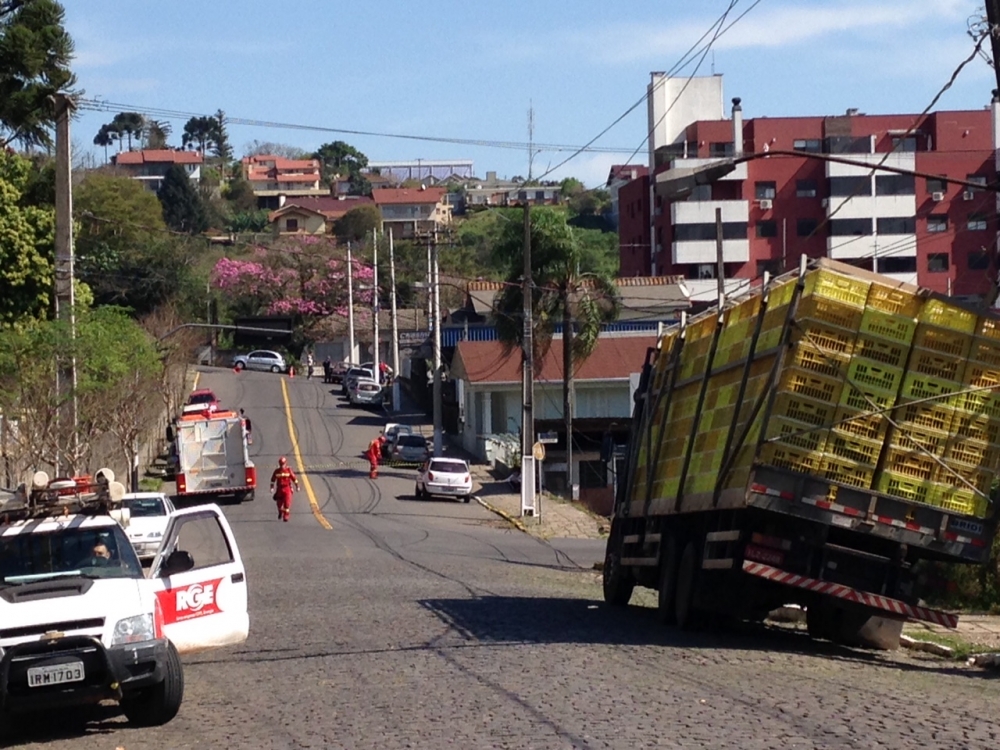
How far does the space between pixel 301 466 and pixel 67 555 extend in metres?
45.6

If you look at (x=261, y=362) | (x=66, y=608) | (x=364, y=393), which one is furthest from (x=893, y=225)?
(x=66, y=608)

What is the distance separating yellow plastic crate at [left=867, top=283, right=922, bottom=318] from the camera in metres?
14.1

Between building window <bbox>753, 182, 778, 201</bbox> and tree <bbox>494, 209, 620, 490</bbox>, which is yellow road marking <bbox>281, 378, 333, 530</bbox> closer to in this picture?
tree <bbox>494, 209, 620, 490</bbox>

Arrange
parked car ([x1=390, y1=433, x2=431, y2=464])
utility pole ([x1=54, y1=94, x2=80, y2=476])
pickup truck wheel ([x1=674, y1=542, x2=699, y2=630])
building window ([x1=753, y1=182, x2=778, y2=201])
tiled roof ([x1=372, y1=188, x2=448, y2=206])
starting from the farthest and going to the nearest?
tiled roof ([x1=372, y1=188, x2=448, y2=206]) < building window ([x1=753, y1=182, x2=778, y2=201]) < parked car ([x1=390, y1=433, x2=431, y2=464]) < utility pole ([x1=54, y1=94, x2=80, y2=476]) < pickup truck wheel ([x1=674, y1=542, x2=699, y2=630])

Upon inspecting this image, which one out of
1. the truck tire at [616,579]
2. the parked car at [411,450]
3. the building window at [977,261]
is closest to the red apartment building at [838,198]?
the building window at [977,261]

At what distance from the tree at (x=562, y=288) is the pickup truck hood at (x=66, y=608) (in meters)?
37.3

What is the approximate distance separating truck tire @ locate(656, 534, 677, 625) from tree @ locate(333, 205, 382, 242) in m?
116

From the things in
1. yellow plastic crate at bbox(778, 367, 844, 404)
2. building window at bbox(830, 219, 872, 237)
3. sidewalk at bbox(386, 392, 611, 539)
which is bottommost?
sidewalk at bbox(386, 392, 611, 539)

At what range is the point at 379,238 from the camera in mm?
111750

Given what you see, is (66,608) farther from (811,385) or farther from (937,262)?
(937,262)

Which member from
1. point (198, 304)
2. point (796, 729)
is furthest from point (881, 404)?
point (198, 304)

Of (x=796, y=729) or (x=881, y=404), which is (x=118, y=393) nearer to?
(x=881, y=404)

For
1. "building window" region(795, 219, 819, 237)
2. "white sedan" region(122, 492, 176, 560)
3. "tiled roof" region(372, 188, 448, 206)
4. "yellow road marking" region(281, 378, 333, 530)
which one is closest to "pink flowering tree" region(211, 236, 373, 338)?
"yellow road marking" region(281, 378, 333, 530)

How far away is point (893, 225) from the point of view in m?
73.6
